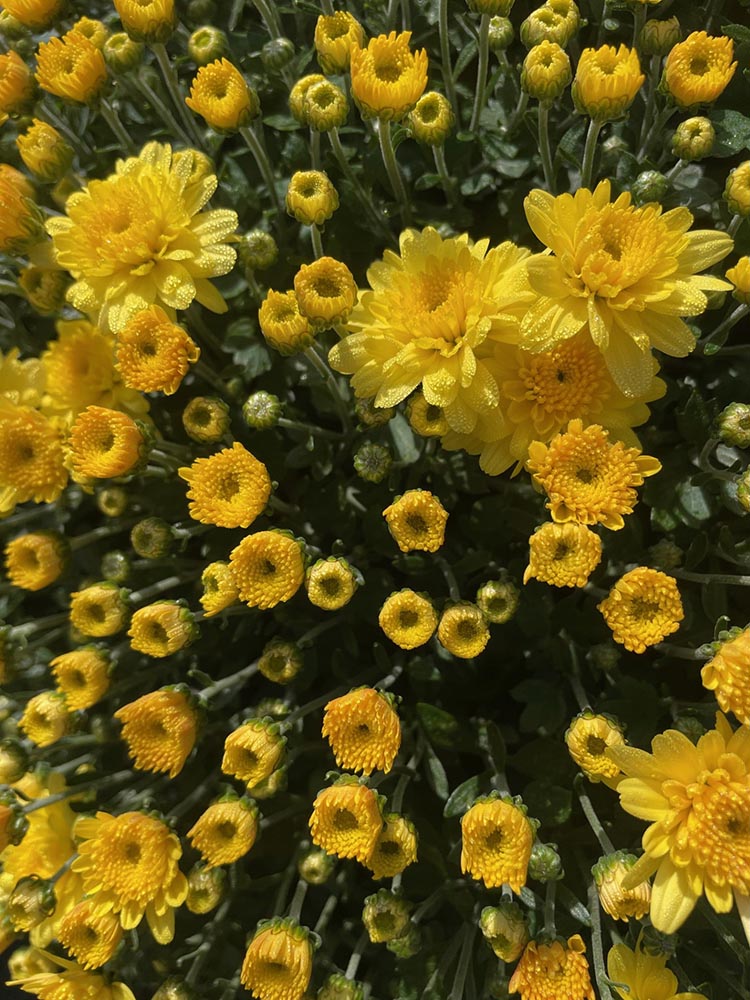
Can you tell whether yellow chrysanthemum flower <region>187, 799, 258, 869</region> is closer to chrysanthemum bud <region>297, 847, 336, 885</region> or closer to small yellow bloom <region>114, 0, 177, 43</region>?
chrysanthemum bud <region>297, 847, 336, 885</region>

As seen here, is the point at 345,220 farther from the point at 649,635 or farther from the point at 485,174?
the point at 649,635

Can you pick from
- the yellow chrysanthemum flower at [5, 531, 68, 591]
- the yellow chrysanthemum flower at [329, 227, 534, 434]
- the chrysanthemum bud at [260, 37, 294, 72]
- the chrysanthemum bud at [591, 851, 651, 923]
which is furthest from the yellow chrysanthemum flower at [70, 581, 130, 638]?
the chrysanthemum bud at [260, 37, 294, 72]

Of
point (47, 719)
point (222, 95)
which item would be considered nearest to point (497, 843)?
point (47, 719)

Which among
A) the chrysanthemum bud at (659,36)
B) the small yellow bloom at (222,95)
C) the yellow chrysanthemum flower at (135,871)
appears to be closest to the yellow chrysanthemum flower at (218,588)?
the yellow chrysanthemum flower at (135,871)

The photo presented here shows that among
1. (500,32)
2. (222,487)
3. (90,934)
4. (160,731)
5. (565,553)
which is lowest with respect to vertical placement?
(90,934)

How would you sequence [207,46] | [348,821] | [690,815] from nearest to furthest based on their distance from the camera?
[690,815] < [348,821] < [207,46]

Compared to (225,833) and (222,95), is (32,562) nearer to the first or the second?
(225,833)
